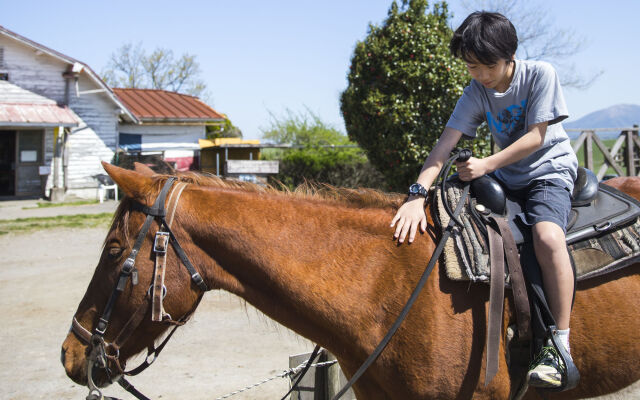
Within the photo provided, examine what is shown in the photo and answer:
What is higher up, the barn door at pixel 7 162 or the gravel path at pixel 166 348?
the barn door at pixel 7 162

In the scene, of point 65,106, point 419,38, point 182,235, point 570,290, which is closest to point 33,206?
point 65,106

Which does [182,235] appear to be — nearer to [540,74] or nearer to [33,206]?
[540,74]

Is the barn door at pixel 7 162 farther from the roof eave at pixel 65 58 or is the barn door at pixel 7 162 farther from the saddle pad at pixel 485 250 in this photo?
the saddle pad at pixel 485 250

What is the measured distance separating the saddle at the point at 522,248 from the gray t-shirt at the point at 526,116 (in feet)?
0.54

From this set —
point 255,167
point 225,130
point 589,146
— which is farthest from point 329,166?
point 225,130

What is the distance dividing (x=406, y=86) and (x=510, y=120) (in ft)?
23.5

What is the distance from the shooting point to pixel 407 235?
93.4 inches

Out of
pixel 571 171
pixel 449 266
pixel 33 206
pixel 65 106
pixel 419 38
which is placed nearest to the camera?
pixel 449 266

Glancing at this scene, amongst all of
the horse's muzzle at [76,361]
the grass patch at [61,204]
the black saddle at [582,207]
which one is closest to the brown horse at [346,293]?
the horse's muzzle at [76,361]

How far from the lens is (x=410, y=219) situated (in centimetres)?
239

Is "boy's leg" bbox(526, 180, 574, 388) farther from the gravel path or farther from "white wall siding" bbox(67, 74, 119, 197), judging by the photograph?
"white wall siding" bbox(67, 74, 119, 197)

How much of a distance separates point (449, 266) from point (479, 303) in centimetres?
22

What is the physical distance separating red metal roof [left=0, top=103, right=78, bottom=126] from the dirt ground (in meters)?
10.3

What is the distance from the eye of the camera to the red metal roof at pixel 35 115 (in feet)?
55.1
